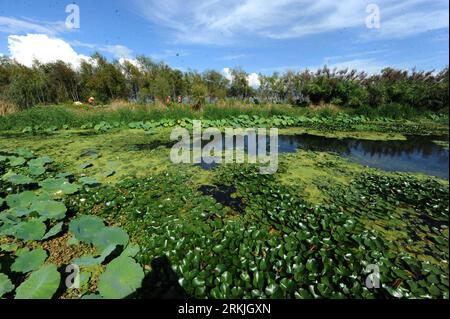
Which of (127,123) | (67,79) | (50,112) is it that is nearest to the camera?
(127,123)

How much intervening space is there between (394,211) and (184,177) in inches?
123

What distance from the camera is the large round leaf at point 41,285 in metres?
1.63

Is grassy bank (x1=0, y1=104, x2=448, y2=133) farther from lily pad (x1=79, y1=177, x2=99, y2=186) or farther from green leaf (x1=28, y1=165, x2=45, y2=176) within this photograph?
lily pad (x1=79, y1=177, x2=99, y2=186)

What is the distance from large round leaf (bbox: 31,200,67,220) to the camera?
2.62m

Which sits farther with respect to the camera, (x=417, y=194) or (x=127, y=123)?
(x=127, y=123)

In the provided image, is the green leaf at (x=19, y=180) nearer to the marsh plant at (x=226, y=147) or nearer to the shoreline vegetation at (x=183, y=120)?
the marsh plant at (x=226, y=147)

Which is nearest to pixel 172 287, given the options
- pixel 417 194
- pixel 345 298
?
pixel 345 298

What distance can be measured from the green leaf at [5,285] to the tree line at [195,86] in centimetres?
1311

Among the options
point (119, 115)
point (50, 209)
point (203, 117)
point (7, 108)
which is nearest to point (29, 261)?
point (50, 209)

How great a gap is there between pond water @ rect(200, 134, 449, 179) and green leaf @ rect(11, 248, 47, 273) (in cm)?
292

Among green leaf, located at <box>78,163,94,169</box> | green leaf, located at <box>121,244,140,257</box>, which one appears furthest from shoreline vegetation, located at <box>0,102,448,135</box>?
green leaf, located at <box>121,244,140,257</box>

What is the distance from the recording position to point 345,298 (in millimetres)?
1621

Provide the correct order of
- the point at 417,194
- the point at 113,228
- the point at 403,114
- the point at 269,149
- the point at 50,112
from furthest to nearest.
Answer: the point at 403,114, the point at 50,112, the point at 269,149, the point at 417,194, the point at 113,228

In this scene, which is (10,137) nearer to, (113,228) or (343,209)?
(113,228)
